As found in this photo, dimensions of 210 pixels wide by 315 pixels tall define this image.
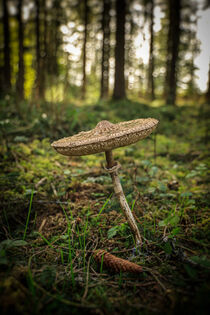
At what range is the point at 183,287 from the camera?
1.31 m

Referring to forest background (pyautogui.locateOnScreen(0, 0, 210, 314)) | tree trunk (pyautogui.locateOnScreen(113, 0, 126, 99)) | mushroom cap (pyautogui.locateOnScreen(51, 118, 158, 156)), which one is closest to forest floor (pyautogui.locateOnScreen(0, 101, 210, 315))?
forest background (pyautogui.locateOnScreen(0, 0, 210, 314))

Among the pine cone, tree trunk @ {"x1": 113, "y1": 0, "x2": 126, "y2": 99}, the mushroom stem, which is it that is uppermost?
tree trunk @ {"x1": 113, "y1": 0, "x2": 126, "y2": 99}

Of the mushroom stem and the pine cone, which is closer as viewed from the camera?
the pine cone

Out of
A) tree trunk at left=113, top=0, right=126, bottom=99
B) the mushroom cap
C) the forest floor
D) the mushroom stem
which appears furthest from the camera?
tree trunk at left=113, top=0, right=126, bottom=99

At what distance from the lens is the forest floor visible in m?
1.25

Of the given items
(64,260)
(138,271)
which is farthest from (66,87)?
(138,271)

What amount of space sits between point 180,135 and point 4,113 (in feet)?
19.2

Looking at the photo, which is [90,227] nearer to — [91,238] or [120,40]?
[91,238]

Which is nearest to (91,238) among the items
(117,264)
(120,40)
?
(117,264)

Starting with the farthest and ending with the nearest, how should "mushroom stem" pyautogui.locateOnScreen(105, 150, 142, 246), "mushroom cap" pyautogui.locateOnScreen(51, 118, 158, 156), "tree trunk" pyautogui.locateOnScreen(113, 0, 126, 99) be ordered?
1. "tree trunk" pyautogui.locateOnScreen(113, 0, 126, 99)
2. "mushroom stem" pyautogui.locateOnScreen(105, 150, 142, 246)
3. "mushroom cap" pyautogui.locateOnScreen(51, 118, 158, 156)

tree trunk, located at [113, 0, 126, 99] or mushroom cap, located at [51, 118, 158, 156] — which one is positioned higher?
tree trunk, located at [113, 0, 126, 99]

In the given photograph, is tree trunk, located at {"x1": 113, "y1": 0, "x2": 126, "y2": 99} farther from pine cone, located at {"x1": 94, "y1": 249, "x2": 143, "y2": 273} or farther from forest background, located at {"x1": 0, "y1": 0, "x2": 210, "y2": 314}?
pine cone, located at {"x1": 94, "y1": 249, "x2": 143, "y2": 273}

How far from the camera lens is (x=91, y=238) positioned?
201cm

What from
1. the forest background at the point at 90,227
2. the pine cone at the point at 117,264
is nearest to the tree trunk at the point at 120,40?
the forest background at the point at 90,227
